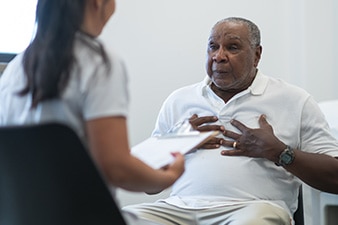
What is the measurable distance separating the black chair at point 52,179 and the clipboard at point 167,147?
20 centimetres

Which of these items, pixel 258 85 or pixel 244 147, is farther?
pixel 258 85

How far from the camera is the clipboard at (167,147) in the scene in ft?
3.57

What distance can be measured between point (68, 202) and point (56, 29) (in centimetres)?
33

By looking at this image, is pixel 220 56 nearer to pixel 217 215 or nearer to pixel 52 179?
pixel 217 215

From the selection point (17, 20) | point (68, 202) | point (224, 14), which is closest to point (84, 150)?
point (68, 202)

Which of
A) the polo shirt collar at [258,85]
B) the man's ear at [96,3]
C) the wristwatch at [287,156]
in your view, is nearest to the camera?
the man's ear at [96,3]

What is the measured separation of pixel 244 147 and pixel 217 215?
255mm

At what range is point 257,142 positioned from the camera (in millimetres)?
1781

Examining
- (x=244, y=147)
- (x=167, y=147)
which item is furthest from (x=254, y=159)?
(x=167, y=147)

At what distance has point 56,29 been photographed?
3.21ft

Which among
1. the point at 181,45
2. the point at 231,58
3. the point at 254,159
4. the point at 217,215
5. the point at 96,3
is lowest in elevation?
the point at 217,215

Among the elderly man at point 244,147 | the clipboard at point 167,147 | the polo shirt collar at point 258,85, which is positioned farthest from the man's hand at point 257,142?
the clipboard at point 167,147

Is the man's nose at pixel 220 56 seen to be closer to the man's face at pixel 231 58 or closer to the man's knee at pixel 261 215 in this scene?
the man's face at pixel 231 58

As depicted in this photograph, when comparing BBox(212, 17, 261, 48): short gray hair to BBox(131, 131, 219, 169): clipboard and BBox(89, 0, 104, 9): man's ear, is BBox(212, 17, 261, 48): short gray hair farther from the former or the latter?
BBox(89, 0, 104, 9): man's ear
